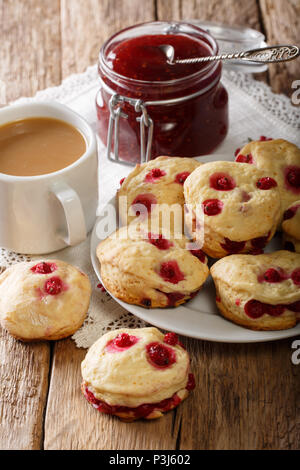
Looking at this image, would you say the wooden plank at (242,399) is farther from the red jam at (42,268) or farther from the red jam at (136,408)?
the red jam at (42,268)

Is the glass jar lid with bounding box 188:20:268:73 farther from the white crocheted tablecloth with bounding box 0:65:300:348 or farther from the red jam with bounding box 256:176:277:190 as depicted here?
the red jam with bounding box 256:176:277:190

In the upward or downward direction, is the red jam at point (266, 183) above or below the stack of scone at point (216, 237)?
above

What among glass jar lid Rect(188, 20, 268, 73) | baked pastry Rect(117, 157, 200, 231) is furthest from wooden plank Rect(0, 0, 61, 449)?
glass jar lid Rect(188, 20, 268, 73)

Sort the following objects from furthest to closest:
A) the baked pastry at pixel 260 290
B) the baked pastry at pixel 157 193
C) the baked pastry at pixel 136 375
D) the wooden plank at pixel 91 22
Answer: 1. the wooden plank at pixel 91 22
2. the baked pastry at pixel 157 193
3. the baked pastry at pixel 260 290
4. the baked pastry at pixel 136 375

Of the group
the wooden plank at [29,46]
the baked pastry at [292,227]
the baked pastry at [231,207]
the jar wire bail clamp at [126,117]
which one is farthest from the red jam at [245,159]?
the wooden plank at [29,46]

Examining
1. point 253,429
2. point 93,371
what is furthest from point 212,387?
point 93,371
